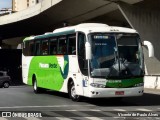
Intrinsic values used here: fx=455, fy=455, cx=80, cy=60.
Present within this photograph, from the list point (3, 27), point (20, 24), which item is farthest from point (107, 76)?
point (3, 27)

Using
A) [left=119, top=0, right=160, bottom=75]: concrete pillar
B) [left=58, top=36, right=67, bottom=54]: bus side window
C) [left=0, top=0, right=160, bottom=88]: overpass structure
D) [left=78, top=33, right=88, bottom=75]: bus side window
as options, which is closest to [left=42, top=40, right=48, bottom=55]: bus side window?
[left=58, top=36, right=67, bottom=54]: bus side window

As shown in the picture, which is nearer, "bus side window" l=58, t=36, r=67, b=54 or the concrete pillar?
"bus side window" l=58, t=36, r=67, b=54

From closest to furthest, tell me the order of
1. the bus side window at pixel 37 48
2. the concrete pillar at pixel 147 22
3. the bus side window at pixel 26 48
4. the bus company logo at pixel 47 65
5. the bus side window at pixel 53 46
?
the bus side window at pixel 53 46 → the bus company logo at pixel 47 65 → the bus side window at pixel 37 48 → the bus side window at pixel 26 48 → the concrete pillar at pixel 147 22

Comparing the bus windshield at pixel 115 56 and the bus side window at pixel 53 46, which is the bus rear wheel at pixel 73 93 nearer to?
the bus windshield at pixel 115 56

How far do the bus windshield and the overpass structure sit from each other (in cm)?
965

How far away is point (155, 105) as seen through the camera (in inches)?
663

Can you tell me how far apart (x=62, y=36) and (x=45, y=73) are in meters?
3.07

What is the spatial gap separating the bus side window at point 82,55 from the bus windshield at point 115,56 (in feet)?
1.48

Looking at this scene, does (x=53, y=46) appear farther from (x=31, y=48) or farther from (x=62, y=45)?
(x=31, y=48)

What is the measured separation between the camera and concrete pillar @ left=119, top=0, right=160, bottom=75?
34.2 m

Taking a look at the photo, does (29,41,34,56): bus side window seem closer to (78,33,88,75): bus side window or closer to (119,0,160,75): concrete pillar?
(78,33,88,75): bus side window

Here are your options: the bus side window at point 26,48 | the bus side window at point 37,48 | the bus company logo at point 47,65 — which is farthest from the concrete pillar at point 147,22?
the bus company logo at point 47,65

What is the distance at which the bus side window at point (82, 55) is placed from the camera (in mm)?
16906

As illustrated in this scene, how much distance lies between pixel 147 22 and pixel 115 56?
18.4 meters
